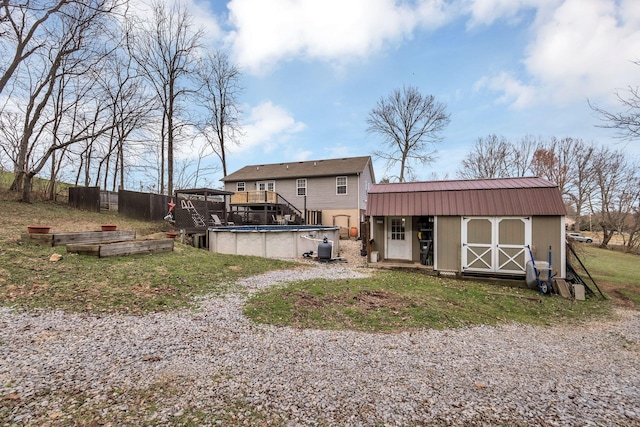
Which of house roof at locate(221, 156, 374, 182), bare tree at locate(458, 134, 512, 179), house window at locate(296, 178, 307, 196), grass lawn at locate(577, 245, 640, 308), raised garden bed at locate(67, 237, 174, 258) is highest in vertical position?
bare tree at locate(458, 134, 512, 179)

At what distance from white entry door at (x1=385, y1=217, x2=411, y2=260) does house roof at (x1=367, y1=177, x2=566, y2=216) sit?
1.10 meters

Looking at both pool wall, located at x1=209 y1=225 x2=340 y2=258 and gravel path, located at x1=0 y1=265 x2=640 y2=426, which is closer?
gravel path, located at x1=0 y1=265 x2=640 y2=426

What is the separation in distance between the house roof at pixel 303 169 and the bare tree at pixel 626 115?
1450 cm

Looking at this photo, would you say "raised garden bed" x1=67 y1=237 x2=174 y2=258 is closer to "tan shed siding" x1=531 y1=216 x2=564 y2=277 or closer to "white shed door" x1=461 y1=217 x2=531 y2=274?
"white shed door" x1=461 y1=217 x2=531 y2=274

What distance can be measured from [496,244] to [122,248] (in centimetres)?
1148

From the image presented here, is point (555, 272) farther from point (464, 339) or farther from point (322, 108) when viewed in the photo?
point (322, 108)

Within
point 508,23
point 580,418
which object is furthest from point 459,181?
point 580,418

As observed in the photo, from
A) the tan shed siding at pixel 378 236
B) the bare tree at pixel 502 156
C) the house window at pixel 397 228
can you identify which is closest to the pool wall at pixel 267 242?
the tan shed siding at pixel 378 236

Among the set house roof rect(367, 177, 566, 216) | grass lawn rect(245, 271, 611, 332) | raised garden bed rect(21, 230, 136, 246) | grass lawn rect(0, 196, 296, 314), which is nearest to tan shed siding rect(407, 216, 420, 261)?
house roof rect(367, 177, 566, 216)

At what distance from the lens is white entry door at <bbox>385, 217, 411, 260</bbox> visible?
1153 cm

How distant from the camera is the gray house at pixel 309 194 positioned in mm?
20875

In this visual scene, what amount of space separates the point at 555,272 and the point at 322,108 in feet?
49.3

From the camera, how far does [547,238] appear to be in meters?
9.11

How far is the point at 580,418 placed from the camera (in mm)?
2674
